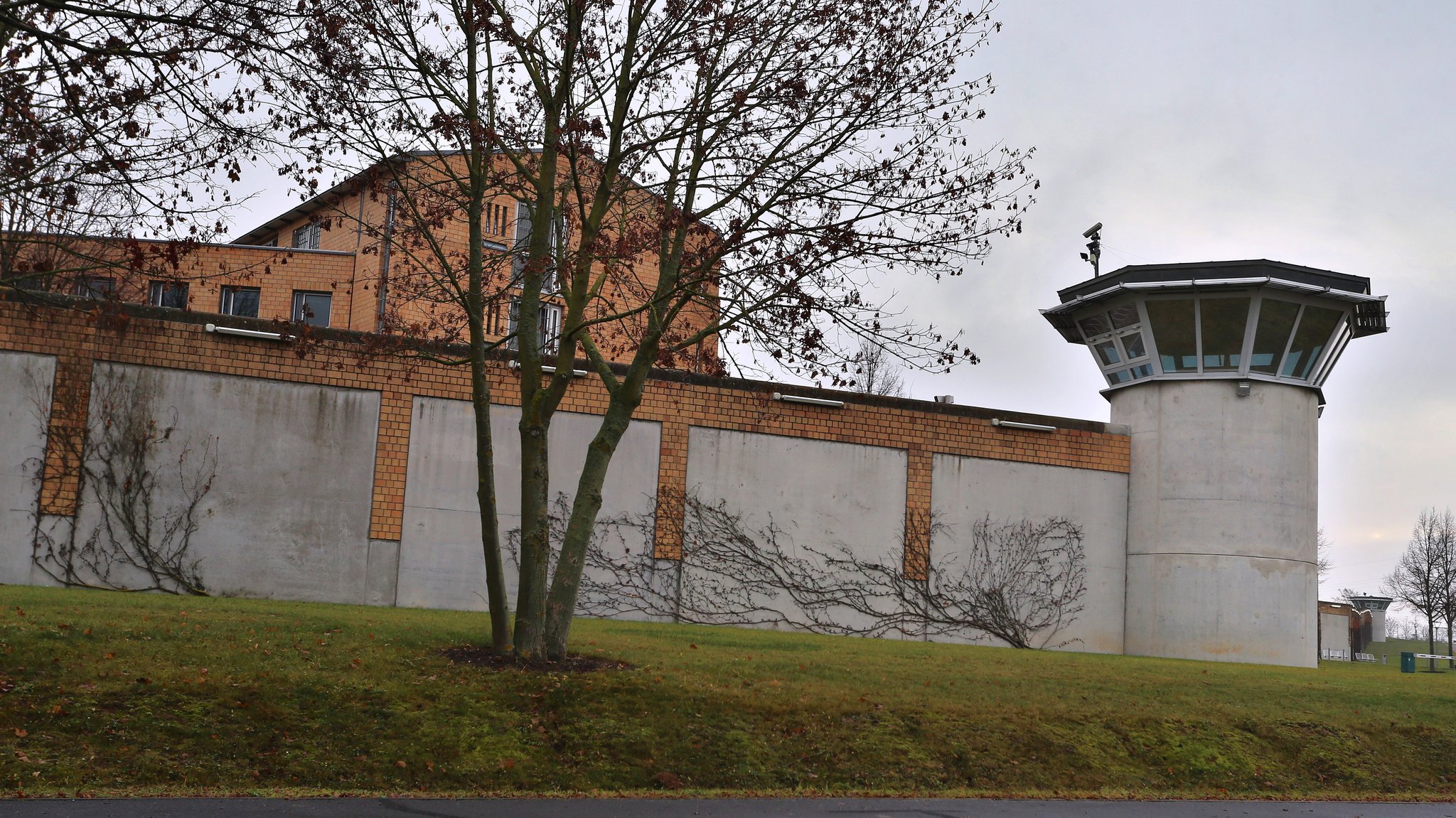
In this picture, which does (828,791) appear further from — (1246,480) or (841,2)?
(1246,480)

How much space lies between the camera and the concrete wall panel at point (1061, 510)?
25.6 meters

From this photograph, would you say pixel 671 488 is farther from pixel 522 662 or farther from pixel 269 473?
pixel 522 662

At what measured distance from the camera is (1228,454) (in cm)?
2669

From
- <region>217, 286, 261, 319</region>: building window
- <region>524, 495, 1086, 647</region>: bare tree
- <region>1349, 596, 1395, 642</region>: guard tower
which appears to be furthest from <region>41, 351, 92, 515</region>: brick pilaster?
<region>1349, 596, 1395, 642</region>: guard tower

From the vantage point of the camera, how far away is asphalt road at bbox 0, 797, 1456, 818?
8.82 meters

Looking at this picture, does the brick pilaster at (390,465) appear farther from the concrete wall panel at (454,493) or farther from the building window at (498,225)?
the building window at (498,225)

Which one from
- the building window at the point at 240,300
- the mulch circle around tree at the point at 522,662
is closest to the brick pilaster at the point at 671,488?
the mulch circle around tree at the point at 522,662

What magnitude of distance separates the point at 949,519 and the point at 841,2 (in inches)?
555

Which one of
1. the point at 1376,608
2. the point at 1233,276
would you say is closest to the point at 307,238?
the point at 1233,276

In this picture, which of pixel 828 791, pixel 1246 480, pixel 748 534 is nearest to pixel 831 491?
pixel 748 534

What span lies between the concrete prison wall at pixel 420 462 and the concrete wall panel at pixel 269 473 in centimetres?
3

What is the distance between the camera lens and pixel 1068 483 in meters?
26.8

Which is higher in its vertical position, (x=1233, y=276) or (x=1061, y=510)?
(x=1233, y=276)

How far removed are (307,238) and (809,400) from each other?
26122mm
